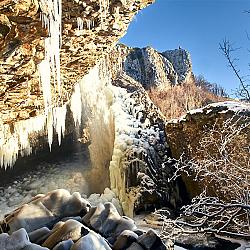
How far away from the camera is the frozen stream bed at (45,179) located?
11.7m

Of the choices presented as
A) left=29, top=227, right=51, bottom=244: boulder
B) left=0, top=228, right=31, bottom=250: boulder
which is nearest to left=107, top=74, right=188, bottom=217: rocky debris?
left=29, top=227, right=51, bottom=244: boulder

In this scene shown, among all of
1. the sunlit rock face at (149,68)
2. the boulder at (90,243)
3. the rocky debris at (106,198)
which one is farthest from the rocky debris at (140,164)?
the sunlit rock face at (149,68)

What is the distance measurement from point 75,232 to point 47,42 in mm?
2950

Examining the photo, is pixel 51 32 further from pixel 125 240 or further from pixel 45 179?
pixel 45 179

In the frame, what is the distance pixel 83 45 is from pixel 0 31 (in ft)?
6.63

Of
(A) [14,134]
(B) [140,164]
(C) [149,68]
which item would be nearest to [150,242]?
(A) [14,134]

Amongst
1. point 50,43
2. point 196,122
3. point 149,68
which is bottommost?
point 196,122

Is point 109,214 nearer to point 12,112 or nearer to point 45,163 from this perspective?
point 12,112

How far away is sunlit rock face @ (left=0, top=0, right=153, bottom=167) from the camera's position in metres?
4.18

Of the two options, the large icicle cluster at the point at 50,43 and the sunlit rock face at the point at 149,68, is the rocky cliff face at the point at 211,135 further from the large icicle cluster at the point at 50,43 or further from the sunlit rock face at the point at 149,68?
the sunlit rock face at the point at 149,68

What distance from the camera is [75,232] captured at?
3.17m

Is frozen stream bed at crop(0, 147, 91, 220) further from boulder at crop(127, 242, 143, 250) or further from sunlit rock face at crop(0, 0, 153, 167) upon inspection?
boulder at crop(127, 242, 143, 250)

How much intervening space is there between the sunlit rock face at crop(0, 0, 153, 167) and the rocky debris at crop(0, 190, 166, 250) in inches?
84.3

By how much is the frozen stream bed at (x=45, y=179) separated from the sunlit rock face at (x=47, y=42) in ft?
15.3
